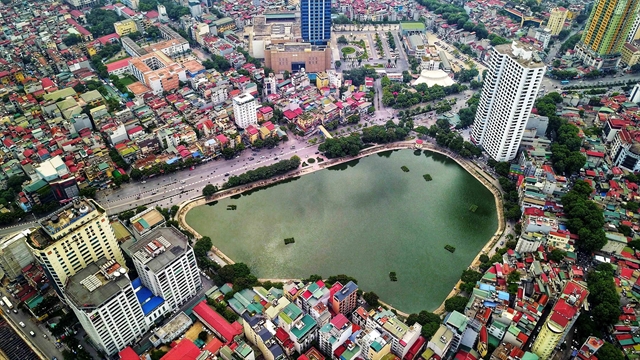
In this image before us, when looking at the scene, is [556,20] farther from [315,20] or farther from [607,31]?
[315,20]

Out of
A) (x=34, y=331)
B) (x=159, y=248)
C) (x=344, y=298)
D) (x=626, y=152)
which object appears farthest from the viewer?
(x=626, y=152)

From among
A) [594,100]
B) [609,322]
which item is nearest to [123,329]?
[609,322]

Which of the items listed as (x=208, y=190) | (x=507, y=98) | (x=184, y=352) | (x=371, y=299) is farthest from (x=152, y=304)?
(x=507, y=98)

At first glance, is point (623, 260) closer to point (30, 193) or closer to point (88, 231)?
point (88, 231)

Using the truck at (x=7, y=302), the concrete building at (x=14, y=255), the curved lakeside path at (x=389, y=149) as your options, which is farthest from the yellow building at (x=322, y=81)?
the truck at (x=7, y=302)

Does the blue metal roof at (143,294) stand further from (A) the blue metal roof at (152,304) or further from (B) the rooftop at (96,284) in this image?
(B) the rooftop at (96,284)

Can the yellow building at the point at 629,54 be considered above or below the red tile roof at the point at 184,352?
above
